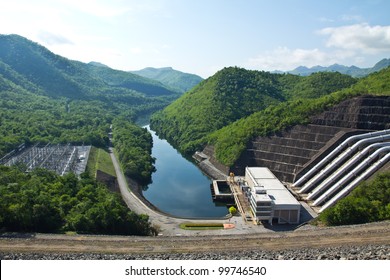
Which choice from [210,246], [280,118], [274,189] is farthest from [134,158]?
[210,246]

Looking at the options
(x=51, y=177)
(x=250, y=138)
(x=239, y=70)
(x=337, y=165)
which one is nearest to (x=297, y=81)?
(x=239, y=70)

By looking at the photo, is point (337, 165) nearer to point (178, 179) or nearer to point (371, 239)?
point (371, 239)

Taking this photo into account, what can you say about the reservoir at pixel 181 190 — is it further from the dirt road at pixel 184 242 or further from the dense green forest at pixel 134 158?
the dirt road at pixel 184 242

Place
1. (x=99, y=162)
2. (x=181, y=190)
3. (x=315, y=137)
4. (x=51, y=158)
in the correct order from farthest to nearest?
(x=99, y=162) < (x=51, y=158) < (x=181, y=190) < (x=315, y=137)

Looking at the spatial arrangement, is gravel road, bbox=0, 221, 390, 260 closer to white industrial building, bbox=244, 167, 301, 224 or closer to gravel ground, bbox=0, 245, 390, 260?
gravel ground, bbox=0, 245, 390, 260

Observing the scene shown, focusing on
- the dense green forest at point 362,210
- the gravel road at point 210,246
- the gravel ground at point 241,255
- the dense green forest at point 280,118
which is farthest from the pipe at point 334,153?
the gravel ground at point 241,255

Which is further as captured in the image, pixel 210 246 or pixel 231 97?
pixel 231 97

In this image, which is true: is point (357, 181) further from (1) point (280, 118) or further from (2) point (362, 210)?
(1) point (280, 118)
